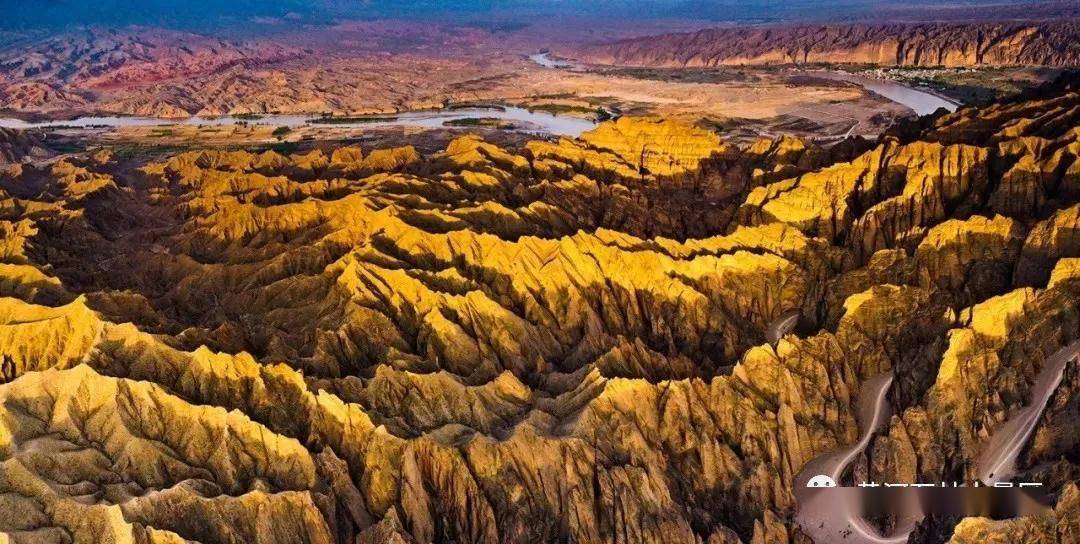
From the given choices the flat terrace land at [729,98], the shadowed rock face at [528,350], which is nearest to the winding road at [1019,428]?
the shadowed rock face at [528,350]

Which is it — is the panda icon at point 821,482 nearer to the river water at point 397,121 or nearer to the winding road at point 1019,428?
the winding road at point 1019,428

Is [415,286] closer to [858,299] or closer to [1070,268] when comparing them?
[858,299]

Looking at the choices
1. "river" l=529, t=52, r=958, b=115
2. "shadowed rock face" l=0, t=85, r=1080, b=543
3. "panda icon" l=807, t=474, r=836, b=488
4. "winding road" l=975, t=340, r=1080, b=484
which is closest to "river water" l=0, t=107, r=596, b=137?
"river" l=529, t=52, r=958, b=115

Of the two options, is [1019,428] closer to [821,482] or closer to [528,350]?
[821,482]

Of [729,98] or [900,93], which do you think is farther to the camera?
[729,98]

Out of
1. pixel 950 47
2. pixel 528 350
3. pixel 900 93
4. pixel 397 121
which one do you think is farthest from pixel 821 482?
pixel 950 47

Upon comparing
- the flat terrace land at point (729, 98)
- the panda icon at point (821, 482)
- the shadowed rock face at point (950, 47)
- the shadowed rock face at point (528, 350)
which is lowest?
the panda icon at point (821, 482)

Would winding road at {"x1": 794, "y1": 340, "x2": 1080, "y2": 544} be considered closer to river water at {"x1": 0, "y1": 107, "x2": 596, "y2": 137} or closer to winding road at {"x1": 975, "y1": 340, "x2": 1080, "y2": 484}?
winding road at {"x1": 975, "y1": 340, "x2": 1080, "y2": 484}
